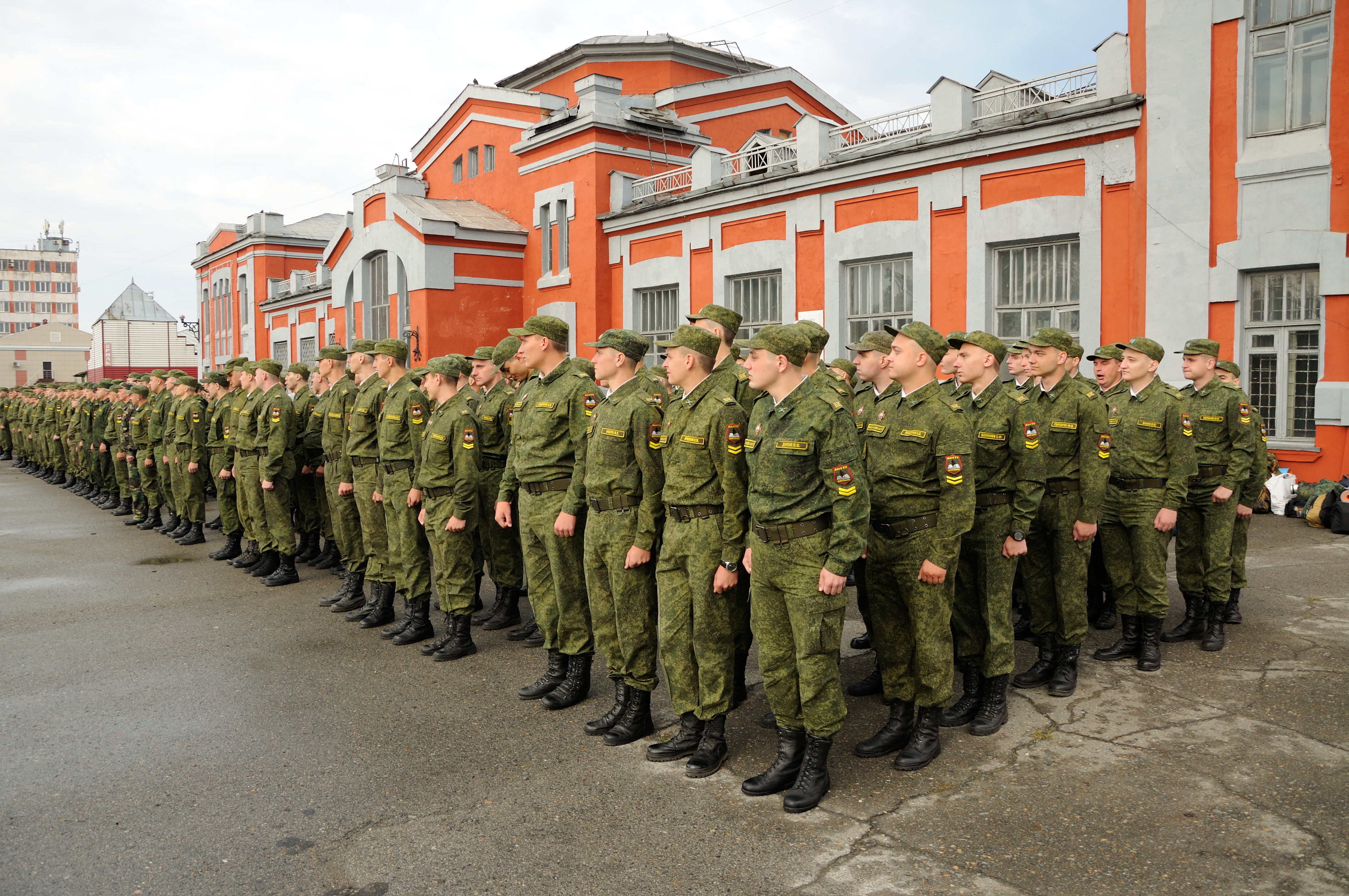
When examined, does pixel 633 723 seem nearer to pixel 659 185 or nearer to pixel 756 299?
pixel 756 299

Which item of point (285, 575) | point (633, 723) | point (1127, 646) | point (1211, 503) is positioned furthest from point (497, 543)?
point (1211, 503)

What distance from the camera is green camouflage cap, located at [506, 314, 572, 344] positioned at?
6.16m

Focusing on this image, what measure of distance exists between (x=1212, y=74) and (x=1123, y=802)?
38.2 ft

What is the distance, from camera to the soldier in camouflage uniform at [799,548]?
4258mm

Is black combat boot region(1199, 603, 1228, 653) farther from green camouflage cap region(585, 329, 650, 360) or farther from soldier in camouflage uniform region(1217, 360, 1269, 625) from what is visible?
green camouflage cap region(585, 329, 650, 360)

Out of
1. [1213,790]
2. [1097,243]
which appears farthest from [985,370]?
[1097,243]

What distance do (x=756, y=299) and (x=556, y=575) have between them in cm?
1369

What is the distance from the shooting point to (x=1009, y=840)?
3.88 m

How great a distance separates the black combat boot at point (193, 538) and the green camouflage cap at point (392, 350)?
5713 millimetres

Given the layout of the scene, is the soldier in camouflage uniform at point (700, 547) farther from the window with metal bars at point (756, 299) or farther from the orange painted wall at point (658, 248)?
the orange painted wall at point (658, 248)

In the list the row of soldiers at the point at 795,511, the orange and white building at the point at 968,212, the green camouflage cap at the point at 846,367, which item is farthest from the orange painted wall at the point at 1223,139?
the green camouflage cap at the point at 846,367

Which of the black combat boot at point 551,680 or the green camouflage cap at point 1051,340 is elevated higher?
the green camouflage cap at point 1051,340

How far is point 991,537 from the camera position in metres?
5.31

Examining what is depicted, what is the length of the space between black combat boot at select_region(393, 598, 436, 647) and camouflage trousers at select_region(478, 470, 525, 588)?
0.64 meters
